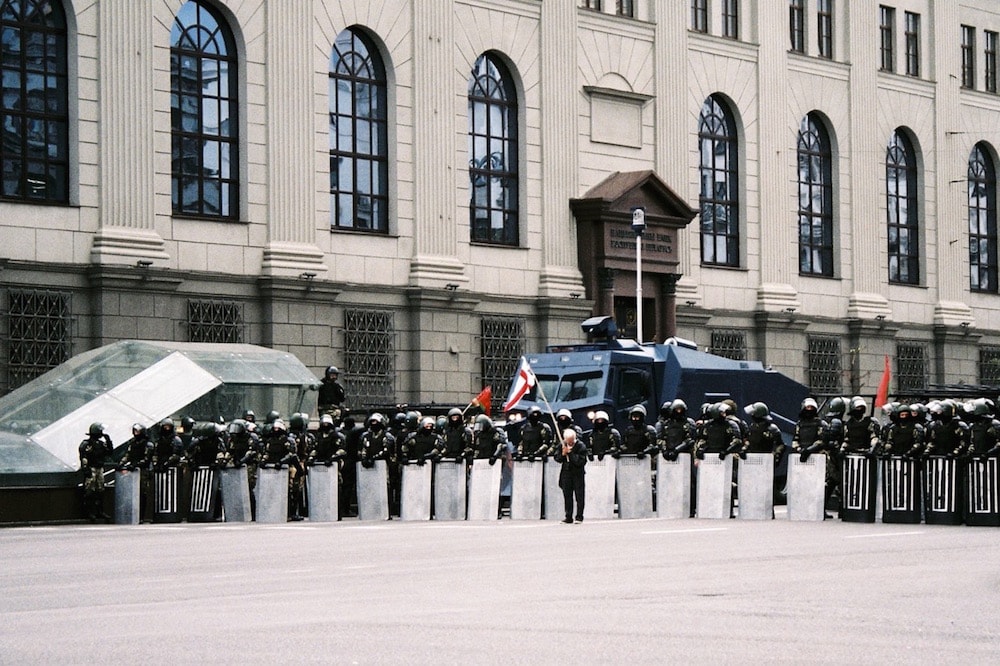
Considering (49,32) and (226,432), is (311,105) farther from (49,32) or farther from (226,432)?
(226,432)

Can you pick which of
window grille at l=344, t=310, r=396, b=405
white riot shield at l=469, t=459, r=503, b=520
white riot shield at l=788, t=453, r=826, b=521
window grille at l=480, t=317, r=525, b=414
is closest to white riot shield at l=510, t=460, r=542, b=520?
white riot shield at l=469, t=459, r=503, b=520

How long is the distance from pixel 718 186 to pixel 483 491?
2501 cm

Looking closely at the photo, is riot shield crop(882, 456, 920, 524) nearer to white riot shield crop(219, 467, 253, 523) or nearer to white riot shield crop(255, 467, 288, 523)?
white riot shield crop(255, 467, 288, 523)

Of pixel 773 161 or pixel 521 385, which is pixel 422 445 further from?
pixel 773 161

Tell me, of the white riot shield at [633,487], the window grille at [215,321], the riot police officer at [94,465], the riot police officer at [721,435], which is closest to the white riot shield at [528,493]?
the white riot shield at [633,487]

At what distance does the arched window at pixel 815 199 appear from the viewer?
5828 centimetres

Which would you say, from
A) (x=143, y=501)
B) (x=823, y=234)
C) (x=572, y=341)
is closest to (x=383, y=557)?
(x=143, y=501)

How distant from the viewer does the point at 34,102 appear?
131 ft

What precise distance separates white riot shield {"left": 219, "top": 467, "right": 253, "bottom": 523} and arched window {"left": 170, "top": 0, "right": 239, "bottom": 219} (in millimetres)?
10634

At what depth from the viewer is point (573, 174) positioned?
5066 centimetres

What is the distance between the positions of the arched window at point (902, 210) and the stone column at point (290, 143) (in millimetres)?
23053

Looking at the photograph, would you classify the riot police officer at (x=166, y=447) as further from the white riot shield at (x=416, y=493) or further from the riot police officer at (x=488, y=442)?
the riot police officer at (x=488, y=442)

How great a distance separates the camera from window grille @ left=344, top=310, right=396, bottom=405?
1778 inches

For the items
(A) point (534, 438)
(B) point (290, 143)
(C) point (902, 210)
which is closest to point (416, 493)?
(A) point (534, 438)
